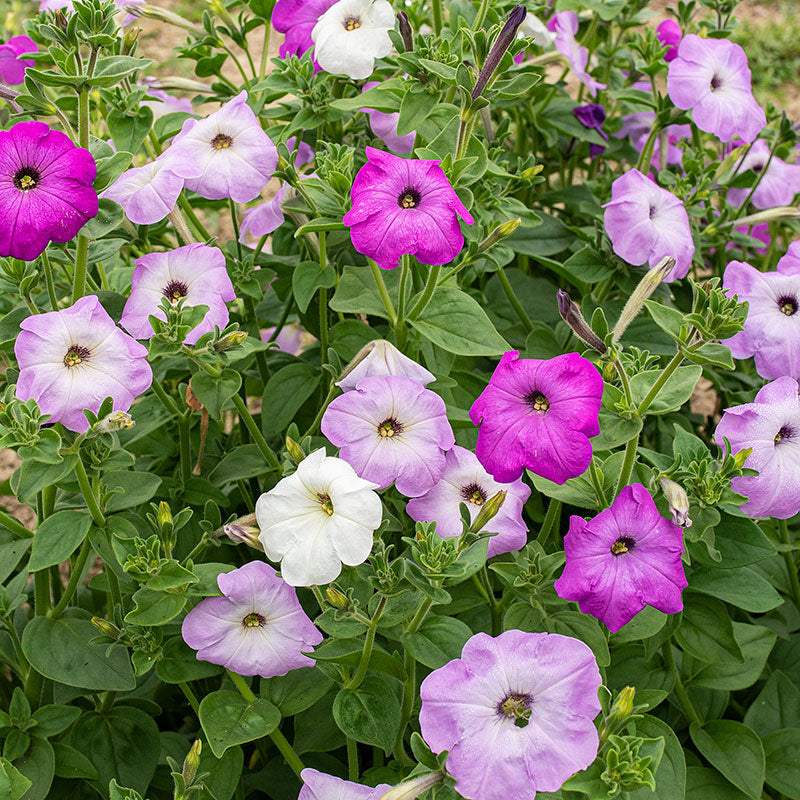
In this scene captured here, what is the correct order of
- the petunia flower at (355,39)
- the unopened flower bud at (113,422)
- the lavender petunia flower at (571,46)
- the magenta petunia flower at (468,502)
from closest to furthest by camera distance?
1. the unopened flower bud at (113,422)
2. the magenta petunia flower at (468,502)
3. the petunia flower at (355,39)
4. the lavender petunia flower at (571,46)

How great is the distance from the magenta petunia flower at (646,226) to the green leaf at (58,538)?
4.24ft

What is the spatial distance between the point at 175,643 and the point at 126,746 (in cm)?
34

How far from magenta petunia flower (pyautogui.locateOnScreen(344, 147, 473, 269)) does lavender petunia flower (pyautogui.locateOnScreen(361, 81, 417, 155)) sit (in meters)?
0.54

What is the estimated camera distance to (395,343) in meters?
1.96

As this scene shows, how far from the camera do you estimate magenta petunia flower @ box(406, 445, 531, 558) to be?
66.7 inches

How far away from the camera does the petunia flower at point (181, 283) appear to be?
1.79 m

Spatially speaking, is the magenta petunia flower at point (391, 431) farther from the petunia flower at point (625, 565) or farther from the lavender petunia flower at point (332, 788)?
the lavender petunia flower at point (332, 788)

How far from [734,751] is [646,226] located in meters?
1.14

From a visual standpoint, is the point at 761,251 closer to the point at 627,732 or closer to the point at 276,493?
the point at 627,732

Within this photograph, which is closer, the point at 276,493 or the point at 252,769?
the point at 276,493

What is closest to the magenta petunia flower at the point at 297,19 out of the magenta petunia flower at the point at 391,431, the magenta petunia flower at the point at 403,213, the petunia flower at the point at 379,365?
the magenta petunia flower at the point at 403,213

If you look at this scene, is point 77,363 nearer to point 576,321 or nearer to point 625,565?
point 576,321

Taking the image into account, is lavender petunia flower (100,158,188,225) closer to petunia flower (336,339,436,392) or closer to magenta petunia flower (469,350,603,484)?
petunia flower (336,339,436,392)

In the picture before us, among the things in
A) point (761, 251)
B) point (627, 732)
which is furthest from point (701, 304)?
point (761, 251)
